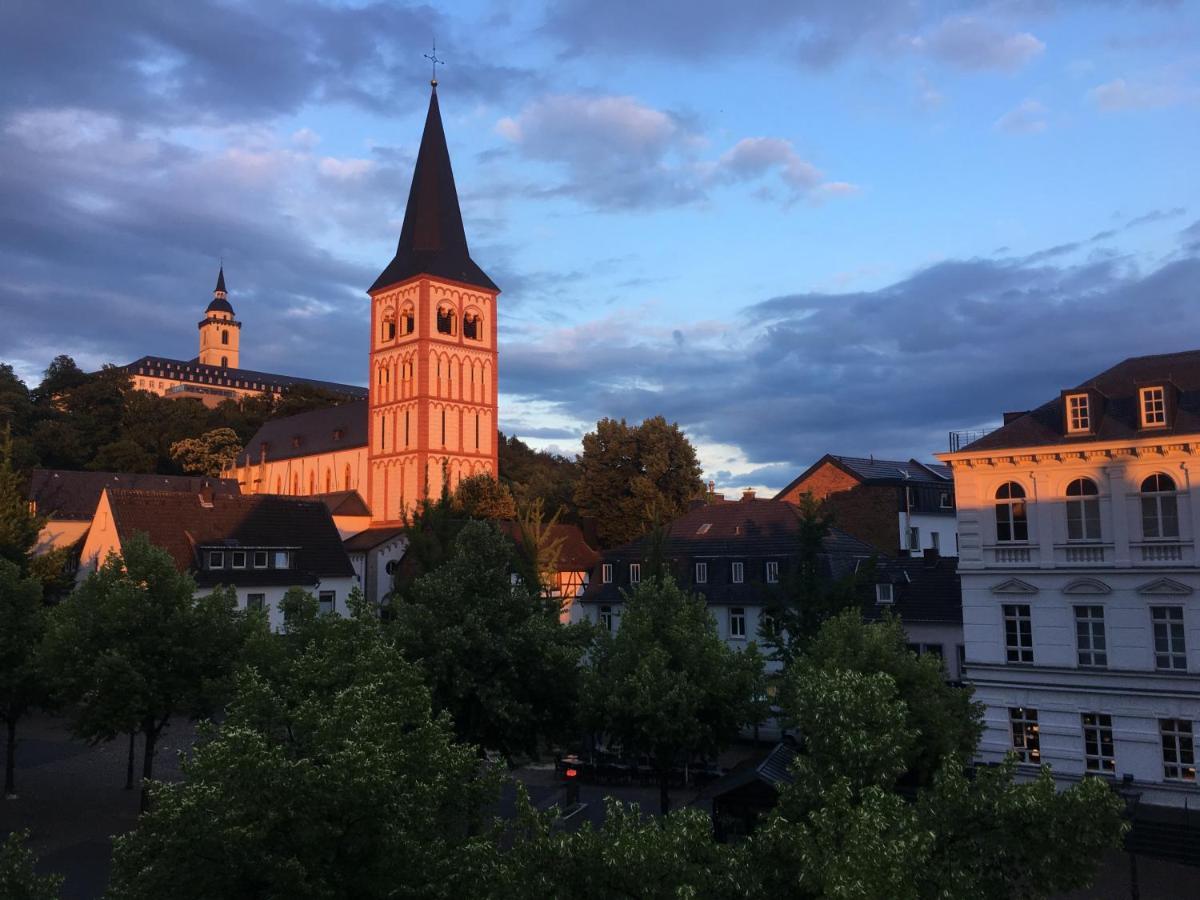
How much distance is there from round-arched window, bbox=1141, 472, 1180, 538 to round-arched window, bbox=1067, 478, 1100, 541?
4.00ft

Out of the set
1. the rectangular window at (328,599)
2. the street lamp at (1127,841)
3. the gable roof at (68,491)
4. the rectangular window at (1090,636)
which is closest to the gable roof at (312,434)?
the gable roof at (68,491)

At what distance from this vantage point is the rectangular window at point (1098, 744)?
1105 inches

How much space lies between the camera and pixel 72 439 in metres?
106

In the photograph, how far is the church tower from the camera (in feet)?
286

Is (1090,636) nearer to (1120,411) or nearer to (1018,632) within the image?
(1018,632)

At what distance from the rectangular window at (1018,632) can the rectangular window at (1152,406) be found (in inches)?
249

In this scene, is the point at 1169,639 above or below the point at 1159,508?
below

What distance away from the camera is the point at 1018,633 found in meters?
29.9

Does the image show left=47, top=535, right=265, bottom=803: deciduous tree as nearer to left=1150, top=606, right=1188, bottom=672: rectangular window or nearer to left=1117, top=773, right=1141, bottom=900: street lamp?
left=1117, top=773, right=1141, bottom=900: street lamp

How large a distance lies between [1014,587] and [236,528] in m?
38.2

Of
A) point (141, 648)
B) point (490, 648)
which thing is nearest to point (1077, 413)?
point (490, 648)

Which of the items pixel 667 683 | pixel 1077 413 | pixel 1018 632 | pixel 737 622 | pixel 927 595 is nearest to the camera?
pixel 667 683

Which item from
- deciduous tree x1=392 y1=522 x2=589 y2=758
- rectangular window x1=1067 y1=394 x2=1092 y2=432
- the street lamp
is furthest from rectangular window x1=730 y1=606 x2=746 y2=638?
the street lamp

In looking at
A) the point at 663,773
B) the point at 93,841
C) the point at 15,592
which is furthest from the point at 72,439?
the point at 663,773
